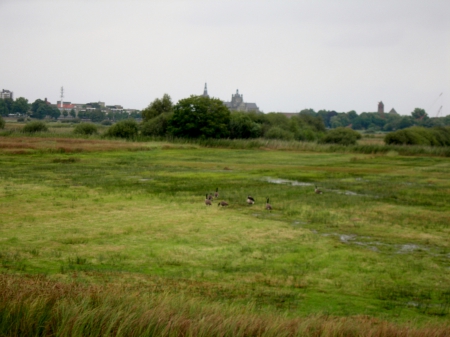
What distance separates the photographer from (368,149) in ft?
206

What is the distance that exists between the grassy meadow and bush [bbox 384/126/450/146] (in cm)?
4596

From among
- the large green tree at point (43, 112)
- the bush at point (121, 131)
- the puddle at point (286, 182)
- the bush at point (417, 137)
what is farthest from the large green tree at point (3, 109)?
the puddle at point (286, 182)

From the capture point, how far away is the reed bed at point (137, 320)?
21.2 ft

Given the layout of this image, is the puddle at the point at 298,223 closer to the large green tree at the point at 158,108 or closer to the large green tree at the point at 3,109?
the large green tree at the point at 158,108

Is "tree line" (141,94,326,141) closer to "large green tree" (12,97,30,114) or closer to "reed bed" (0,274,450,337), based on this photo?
"reed bed" (0,274,450,337)

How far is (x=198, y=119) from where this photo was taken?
70.6 meters

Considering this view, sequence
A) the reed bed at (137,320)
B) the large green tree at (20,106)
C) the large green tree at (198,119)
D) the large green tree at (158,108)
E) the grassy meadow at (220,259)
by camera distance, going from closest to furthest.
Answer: the reed bed at (137,320), the grassy meadow at (220,259), the large green tree at (198,119), the large green tree at (158,108), the large green tree at (20,106)

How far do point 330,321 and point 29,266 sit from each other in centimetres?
745

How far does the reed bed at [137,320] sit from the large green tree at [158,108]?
80892 millimetres

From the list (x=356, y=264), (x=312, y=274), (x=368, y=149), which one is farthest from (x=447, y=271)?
(x=368, y=149)

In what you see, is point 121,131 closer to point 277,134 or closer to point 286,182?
point 277,134

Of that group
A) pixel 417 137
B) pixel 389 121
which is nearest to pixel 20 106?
pixel 389 121

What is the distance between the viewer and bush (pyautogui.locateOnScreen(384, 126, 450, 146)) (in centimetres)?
7375

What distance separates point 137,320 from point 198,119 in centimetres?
6453
